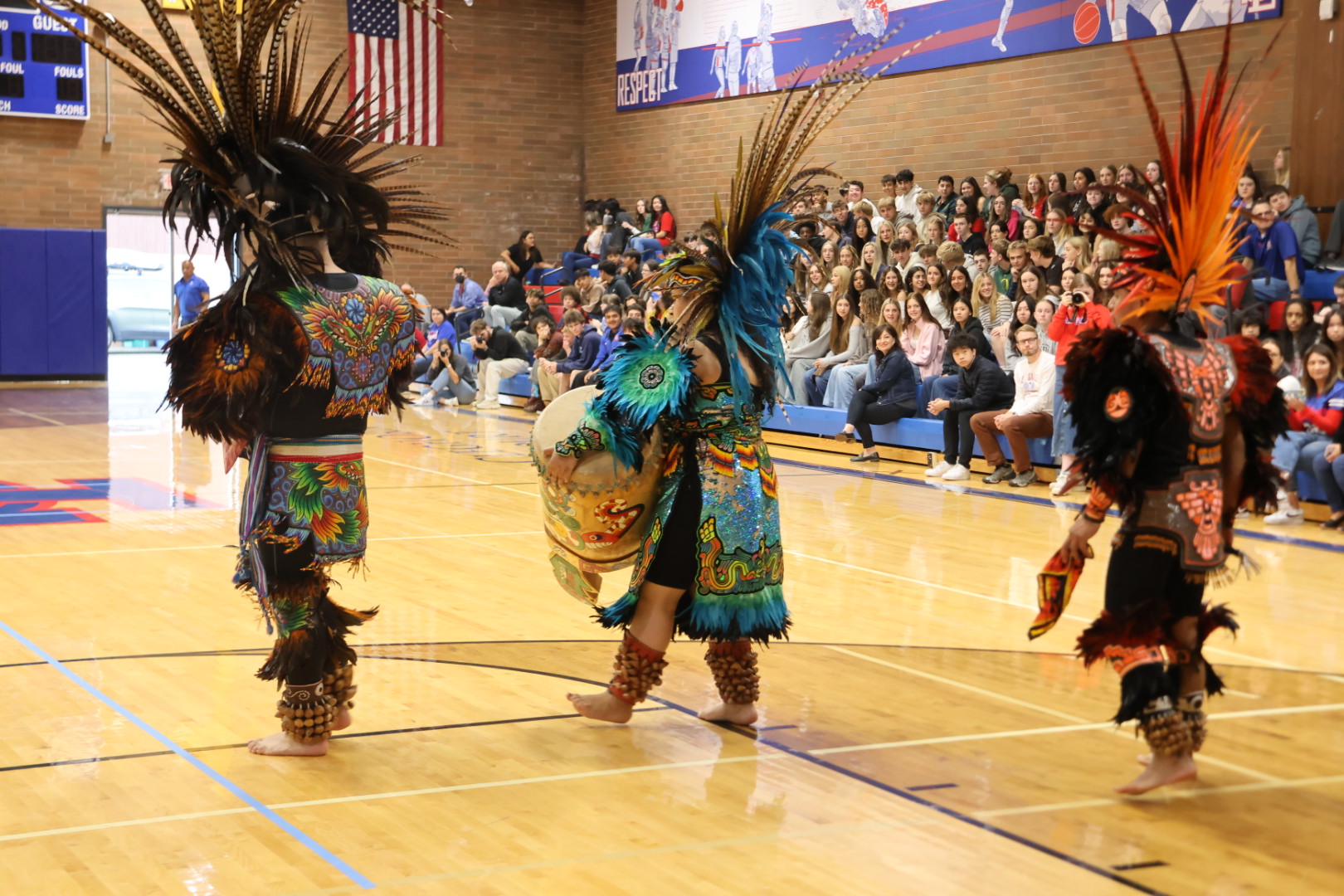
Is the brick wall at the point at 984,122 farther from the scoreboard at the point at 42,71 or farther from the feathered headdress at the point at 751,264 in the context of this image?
the feathered headdress at the point at 751,264

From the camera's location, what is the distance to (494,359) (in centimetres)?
1788

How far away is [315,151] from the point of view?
14.5 feet

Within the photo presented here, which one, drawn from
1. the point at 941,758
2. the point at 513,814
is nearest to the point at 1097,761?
the point at 941,758

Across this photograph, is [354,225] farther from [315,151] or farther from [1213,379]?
[1213,379]

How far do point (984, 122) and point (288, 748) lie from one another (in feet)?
45.7

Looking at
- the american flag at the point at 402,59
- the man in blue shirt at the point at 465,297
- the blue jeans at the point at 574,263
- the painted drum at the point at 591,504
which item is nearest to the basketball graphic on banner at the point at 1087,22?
the blue jeans at the point at 574,263

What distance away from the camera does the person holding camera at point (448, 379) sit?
17.7 m

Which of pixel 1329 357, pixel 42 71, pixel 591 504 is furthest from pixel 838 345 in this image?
pixel 42 71

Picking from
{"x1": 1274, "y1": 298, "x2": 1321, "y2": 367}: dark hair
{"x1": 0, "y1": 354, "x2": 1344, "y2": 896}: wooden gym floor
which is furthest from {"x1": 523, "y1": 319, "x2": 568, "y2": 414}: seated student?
{"x1": 0, "y1": 354, "x2": 1344, "y2": 896}: wooden gym floor

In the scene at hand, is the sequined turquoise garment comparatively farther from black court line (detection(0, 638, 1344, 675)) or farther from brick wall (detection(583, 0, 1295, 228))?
brick wall (detection(583, 0, 1295, 228))

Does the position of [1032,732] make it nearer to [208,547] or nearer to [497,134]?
[208,547]

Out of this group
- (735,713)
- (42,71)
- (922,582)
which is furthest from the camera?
(42,71)

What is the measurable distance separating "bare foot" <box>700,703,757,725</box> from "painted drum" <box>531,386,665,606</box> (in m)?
0.56

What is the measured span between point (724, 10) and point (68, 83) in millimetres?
9142
